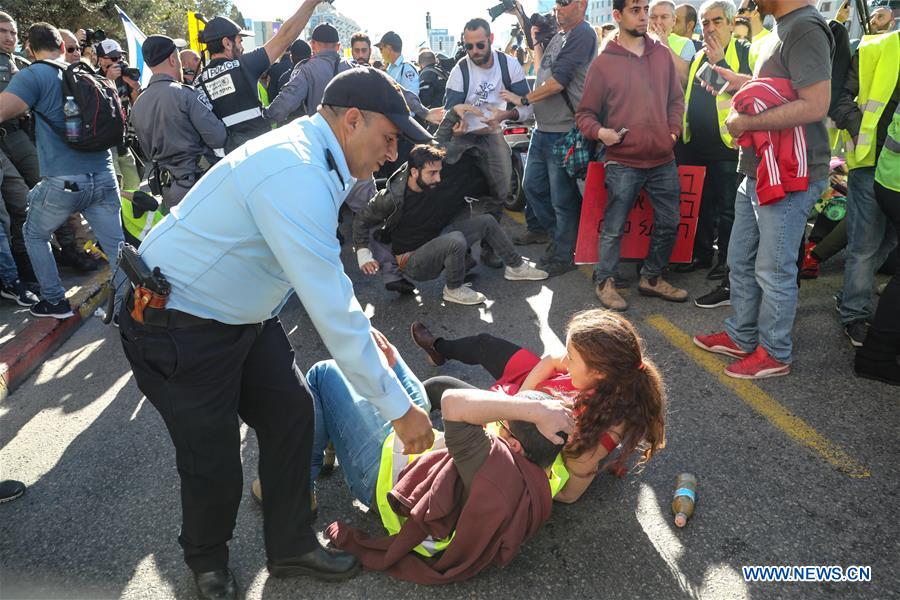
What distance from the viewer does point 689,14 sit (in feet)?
17.5

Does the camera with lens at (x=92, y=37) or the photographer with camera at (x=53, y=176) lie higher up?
the camera with lens at (x=92, y=37)

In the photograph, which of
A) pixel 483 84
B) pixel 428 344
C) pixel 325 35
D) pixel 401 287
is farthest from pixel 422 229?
pixel 325 35

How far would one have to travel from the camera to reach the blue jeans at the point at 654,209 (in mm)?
4340

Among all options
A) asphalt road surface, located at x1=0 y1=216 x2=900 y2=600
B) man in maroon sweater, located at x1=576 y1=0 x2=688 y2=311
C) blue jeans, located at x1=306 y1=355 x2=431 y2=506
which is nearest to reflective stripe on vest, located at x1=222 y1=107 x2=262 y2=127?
asphalt road surface, located at x1=0 y1=216 x2=900 y2=600

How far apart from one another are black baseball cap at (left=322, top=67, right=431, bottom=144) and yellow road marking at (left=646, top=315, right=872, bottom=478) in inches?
94.2

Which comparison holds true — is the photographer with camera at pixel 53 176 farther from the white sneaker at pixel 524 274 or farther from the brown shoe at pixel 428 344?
the white sneaker at pixel 524 274

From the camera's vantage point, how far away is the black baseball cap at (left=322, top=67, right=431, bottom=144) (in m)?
1.74

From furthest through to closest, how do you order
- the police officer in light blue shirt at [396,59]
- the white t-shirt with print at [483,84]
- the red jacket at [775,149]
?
the police officer in light blue shirt at [396,59], the white t-shirt with print at [483,84], the red jacket at [775,149]

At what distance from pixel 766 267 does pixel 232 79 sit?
387cm

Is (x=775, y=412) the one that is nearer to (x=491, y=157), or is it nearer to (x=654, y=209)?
(x=654, y=209)

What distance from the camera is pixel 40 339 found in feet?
13.7

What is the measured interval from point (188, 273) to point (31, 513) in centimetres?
170

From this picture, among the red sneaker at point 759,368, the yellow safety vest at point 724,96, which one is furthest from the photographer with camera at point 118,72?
the red sneaker at point 759,368

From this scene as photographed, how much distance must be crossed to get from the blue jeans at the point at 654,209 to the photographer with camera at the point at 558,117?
588mm
